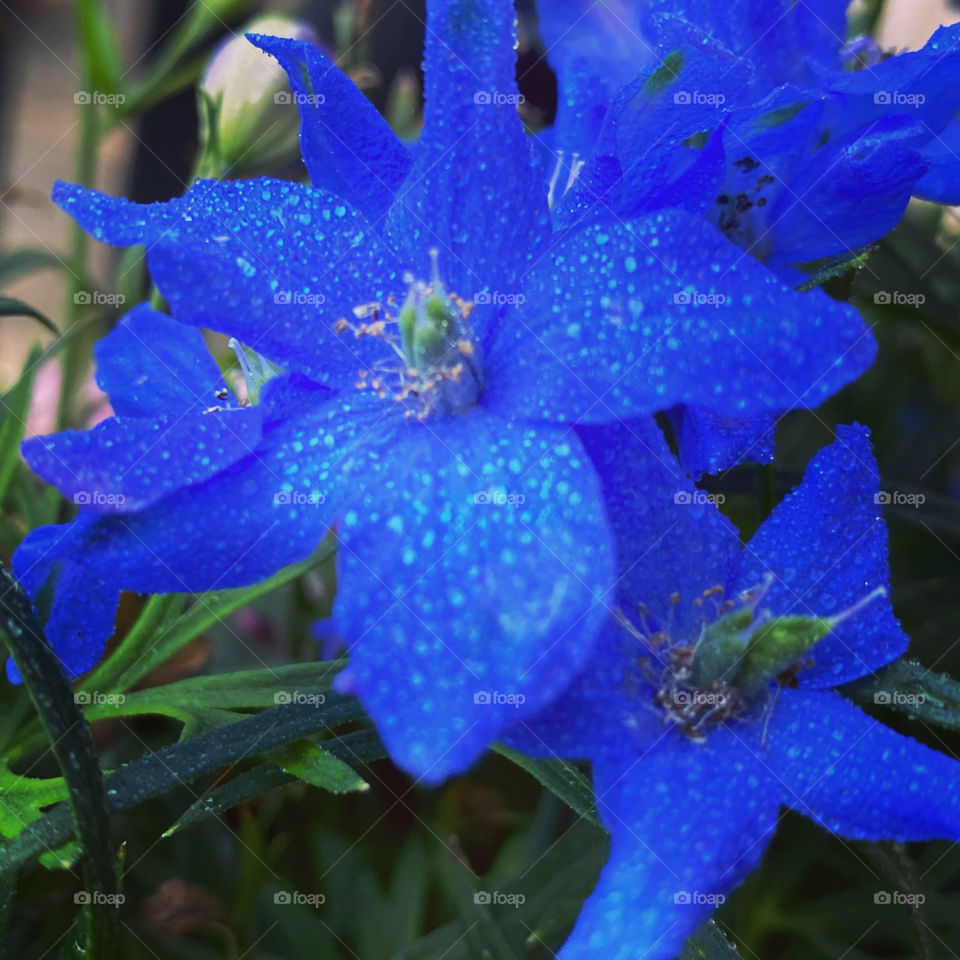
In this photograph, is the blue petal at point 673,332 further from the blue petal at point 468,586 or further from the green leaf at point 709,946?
the green leaf at point 709,946

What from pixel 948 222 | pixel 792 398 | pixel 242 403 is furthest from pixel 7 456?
pixel 948 222

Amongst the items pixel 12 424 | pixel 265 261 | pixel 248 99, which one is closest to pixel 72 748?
pixel 265 261

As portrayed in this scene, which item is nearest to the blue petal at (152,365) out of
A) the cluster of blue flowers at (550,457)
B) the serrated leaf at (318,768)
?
the cluster of blue flowers at (550,457)

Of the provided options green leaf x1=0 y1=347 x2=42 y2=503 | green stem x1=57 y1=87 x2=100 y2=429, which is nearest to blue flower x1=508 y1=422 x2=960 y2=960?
green leaf x1=0 y1=347 x2=42 y2=503

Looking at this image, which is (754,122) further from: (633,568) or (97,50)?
(97,50)

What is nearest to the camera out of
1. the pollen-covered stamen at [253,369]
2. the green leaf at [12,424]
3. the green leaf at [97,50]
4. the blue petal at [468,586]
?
the blue petal at [468,586]
